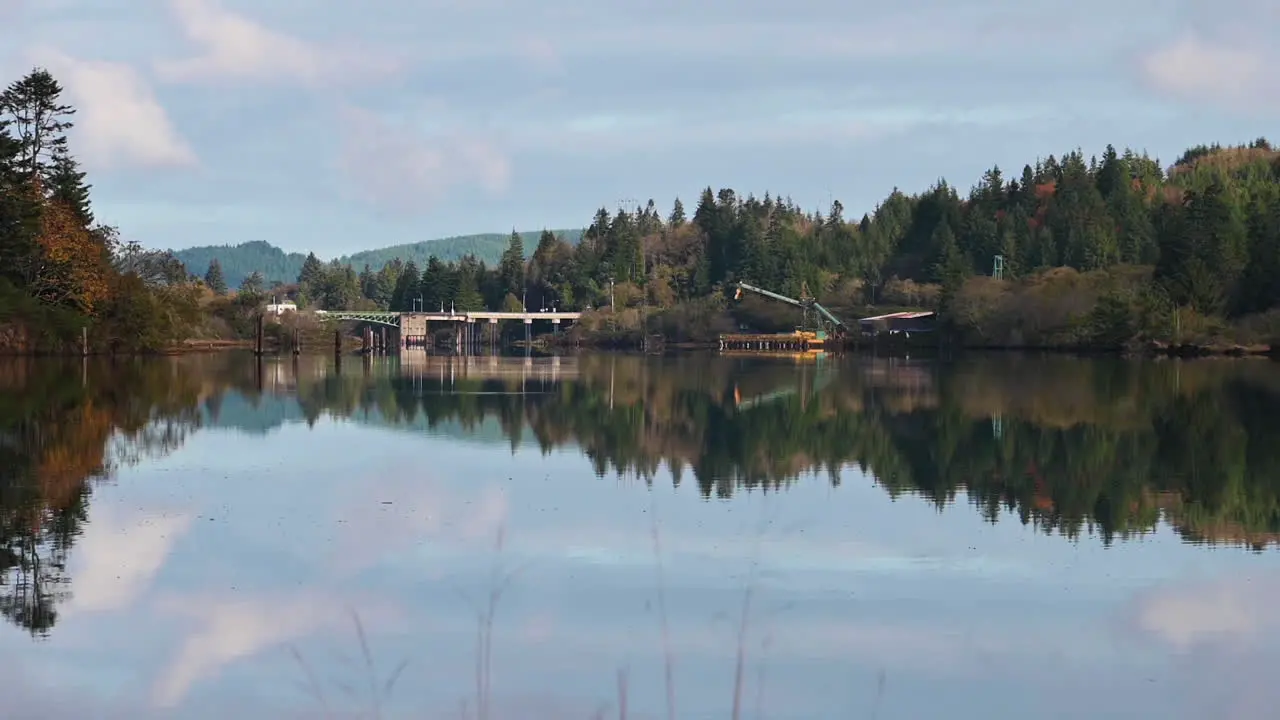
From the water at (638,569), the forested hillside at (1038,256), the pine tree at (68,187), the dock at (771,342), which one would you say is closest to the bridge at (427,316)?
the forested hillside at (1038,256)

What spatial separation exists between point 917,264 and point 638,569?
6137 inches

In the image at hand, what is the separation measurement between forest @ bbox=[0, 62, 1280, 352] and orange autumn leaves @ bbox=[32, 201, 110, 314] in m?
0.09

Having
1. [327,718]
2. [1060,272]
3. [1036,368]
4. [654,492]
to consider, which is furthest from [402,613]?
[1060,272]

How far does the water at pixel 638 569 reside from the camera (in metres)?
10.0

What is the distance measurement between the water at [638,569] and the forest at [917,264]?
3945 centimetres

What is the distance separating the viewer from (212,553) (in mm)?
14977

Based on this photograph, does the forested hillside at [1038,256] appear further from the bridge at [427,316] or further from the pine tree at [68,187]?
the pine tree at [68,187]

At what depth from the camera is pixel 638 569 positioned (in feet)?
46.9

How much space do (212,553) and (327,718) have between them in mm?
6193

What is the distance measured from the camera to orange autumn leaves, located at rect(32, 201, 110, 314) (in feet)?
214

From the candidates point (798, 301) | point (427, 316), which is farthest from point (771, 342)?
point (427, 316)

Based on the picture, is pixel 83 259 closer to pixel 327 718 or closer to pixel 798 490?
pixel 798 490

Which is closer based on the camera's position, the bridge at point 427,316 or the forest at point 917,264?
the forest at point 917,264

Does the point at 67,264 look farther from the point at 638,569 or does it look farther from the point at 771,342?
the point at 771,342
